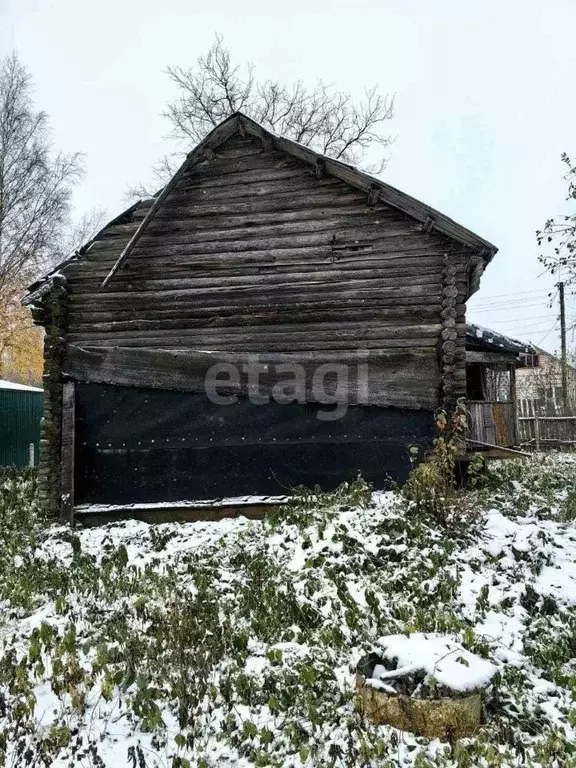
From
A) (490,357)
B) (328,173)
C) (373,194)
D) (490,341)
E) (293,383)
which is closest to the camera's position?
(373,194)

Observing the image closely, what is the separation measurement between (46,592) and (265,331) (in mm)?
5479

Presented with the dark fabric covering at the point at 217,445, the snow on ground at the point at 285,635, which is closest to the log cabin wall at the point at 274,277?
the dark fabric covering at the point at 217,445

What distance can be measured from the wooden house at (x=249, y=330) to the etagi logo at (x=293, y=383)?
0.08 ft

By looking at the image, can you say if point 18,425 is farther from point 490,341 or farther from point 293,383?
point 490,341

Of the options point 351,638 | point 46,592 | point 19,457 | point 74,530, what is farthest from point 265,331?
point 19,457

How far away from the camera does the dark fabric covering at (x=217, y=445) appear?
9719 millimetres

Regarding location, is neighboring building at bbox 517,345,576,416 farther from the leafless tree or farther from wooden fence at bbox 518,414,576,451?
the leafless tree

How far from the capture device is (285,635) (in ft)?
17.1

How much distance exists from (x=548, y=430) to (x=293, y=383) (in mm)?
17425

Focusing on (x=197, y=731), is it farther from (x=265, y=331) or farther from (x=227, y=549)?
(x=265, y=331)

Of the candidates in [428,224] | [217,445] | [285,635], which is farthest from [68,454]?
[428,224]

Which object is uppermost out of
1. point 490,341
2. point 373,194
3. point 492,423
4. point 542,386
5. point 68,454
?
point 373,194

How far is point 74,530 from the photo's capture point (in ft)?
31.7

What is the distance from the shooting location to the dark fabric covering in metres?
9.72
